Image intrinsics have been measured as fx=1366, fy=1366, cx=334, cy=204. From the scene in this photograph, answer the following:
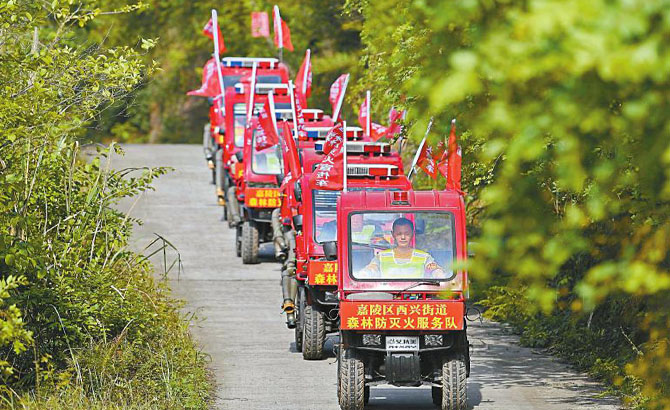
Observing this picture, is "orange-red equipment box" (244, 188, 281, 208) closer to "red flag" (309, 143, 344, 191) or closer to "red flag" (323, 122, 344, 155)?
"red flag" (323, 122, 344, 155)

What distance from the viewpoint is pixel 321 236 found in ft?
51.9

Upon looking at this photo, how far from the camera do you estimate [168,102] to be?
4497 cm

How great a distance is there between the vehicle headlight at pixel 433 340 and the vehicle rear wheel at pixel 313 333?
10.3 feet

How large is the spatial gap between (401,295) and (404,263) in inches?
12.7

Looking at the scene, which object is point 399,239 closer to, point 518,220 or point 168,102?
point 518,220

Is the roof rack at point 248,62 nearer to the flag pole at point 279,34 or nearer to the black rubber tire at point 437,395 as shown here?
the flag pole at point 279,34

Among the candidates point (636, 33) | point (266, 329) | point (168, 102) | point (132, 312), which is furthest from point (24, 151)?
point (168, 102)

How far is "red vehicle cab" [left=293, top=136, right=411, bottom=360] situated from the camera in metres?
15.1

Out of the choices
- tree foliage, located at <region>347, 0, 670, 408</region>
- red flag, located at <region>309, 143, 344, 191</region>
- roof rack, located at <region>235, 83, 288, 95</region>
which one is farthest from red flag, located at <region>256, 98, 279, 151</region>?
tree foliage, located at <region>347, 0, 670, 408</region>

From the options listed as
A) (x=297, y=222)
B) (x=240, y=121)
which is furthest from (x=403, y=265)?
(x=240, y=121)

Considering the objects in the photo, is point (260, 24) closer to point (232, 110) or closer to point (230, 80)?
point (230, 80)

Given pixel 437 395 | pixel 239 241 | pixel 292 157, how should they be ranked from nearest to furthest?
pixel 437 395 → pixel 292 157 → pixel 239 241

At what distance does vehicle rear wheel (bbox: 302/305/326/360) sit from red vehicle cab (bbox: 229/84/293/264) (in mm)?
6689

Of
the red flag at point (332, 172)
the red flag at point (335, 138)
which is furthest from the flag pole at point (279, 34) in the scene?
the red flag at point (332, 172)
